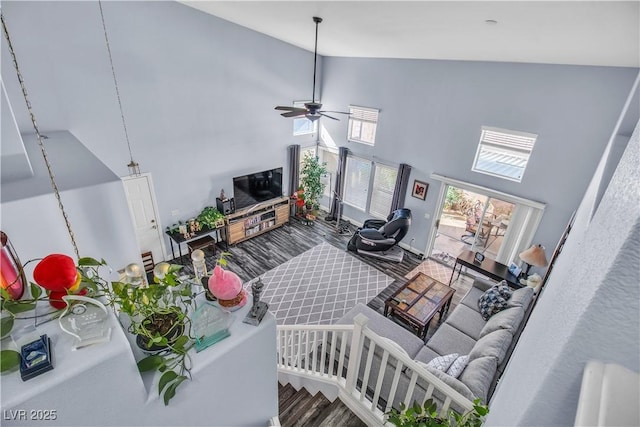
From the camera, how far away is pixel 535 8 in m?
2.48

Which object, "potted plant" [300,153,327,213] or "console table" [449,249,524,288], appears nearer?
"console table" [449,249,524,288]

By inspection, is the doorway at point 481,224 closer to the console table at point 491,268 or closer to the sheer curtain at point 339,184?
the console table at point 491,268

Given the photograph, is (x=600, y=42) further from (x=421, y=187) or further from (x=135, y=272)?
(x=135, y=272)

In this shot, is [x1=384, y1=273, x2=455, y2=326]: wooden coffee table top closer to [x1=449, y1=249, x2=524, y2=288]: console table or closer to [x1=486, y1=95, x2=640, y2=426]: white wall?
[x1=449, y1=249, x2=524, y2=288]: console table

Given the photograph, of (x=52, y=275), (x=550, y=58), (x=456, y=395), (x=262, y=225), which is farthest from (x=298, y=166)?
(x=52, y=275)

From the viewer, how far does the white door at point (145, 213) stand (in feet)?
17.6

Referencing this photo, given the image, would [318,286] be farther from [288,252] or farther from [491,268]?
[491,268]

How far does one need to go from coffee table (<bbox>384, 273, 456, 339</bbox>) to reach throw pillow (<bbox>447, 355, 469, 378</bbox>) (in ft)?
3.44

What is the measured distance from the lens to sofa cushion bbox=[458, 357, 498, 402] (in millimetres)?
2875

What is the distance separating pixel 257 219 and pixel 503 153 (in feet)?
16.8

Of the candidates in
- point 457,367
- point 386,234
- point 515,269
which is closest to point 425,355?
point 457,367

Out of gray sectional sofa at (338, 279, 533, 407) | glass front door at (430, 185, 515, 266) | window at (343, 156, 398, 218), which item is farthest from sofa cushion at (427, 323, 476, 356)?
window at (343, 156, 398, 218)

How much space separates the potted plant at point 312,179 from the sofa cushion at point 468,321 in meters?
4.40

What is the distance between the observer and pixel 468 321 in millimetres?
4453
